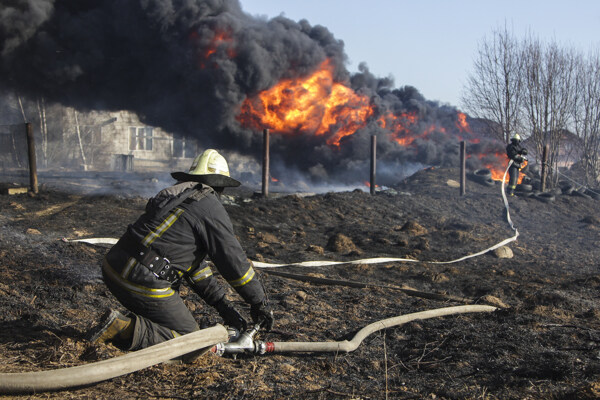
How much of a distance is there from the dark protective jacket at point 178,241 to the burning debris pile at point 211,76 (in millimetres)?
15408

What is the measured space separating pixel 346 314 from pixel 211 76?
15235 mm

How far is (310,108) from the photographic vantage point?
2100cm

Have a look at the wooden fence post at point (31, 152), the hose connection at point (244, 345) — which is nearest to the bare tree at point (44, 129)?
the wooden fence post at point (31, 152)

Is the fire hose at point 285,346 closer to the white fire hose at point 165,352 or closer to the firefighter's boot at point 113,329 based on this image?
the white fire hose at point 165,352

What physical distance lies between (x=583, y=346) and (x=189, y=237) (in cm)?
315

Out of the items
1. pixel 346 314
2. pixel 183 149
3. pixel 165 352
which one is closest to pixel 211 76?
pixel 183 149

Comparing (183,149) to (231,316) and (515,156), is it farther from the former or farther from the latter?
(231,316)

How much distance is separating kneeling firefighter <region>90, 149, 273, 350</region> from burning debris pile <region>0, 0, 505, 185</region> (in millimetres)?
15421

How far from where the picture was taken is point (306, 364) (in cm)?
366

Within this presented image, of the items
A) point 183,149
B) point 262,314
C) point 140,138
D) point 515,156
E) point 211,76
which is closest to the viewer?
point 262,314

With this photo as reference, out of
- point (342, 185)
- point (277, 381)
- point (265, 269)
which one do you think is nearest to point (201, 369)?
point (277, 381)

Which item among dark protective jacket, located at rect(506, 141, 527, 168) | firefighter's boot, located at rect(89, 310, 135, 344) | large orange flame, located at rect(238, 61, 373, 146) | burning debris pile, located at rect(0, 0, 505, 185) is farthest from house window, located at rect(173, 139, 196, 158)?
firefighter's boot, located at rect(89, 310, 135, 344)

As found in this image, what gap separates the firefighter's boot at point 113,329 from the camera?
311cm

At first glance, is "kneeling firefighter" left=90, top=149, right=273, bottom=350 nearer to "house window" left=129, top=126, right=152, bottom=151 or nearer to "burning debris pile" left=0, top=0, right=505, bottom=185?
"burning debris pile" left=0, top=0, right=505, bottom=185
